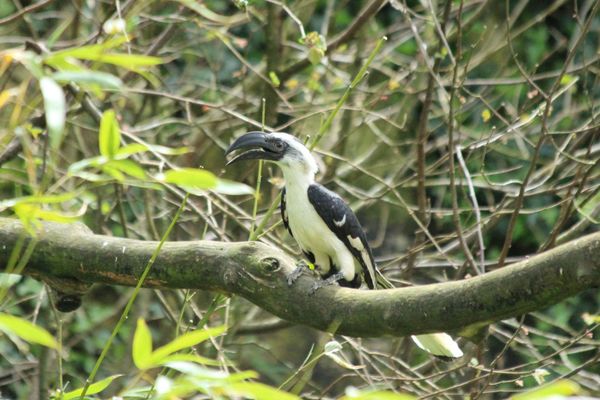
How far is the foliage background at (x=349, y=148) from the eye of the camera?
417 cm

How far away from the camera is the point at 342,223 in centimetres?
384

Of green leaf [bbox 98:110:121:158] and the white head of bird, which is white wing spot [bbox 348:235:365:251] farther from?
green leaf [bbox 98:110:121:158]

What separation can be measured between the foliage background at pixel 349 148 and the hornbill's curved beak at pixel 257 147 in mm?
252

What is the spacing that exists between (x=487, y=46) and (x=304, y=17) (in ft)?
4.30

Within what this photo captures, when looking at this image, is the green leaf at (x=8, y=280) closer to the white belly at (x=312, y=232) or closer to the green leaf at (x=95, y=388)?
the green leaf at (x=95, y=388)

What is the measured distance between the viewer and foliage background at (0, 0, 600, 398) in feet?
13.7

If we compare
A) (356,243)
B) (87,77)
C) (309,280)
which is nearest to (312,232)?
(356,243)

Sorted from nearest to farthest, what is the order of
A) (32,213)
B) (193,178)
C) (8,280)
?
(193,178), (32,213), (8,280)

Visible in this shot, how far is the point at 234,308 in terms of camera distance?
4.94 meters

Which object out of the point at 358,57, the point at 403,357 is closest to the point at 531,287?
the point at 403,357

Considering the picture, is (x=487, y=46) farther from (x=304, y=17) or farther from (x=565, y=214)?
(x=565, y=214)

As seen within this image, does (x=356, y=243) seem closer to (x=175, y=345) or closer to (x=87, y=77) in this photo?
(x=175, y=345)

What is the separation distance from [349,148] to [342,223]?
2689 millimetres

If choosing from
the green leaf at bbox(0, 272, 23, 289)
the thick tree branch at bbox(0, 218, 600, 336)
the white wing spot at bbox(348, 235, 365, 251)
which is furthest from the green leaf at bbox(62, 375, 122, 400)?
the white wing spot at bbox(348, 235, 365, 251)
